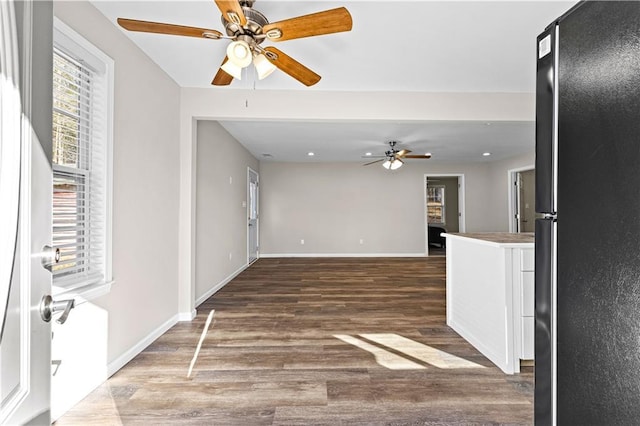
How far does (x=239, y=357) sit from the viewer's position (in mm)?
2307

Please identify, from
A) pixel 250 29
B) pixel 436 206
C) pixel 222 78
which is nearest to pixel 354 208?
pixel 436 206

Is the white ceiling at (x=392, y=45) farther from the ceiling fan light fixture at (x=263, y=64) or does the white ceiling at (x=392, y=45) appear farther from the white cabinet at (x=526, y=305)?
the white cabinet at (x=526, y=305)

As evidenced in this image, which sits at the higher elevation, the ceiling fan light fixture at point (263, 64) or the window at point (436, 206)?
the ceiling fan light fixture at point (263, 64)

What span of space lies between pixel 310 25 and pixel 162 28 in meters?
0.79

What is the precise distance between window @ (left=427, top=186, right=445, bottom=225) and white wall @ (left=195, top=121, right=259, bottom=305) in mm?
6636

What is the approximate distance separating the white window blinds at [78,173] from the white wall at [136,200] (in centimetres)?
12

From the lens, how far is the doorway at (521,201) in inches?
276

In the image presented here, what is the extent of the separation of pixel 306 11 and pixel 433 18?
34.4 inches

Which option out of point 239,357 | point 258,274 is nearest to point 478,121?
point 239,357

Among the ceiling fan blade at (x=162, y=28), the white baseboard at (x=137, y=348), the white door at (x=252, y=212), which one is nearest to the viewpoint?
the ceiling fan blade at (x=162, y=28)

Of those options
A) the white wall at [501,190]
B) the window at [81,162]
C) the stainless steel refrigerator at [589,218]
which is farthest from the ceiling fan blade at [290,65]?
the white wall at [501,190]

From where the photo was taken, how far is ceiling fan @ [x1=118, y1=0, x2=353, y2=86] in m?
1.48

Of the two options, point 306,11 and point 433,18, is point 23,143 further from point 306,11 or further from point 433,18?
point 433,18

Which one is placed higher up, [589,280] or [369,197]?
[369,197]
